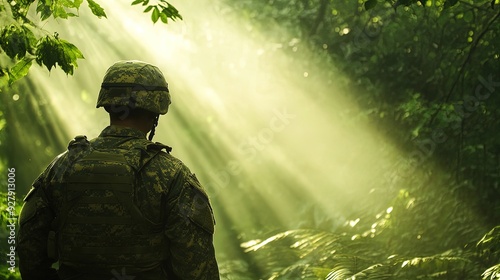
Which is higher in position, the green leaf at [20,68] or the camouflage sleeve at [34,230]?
the green leaf at [20,68]

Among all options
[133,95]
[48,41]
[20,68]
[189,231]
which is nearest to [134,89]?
[133,95]

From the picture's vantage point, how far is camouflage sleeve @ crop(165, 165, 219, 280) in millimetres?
2795

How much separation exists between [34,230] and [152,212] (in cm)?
53

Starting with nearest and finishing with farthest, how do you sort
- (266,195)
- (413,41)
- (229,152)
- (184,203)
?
1. (184,203)
2. (413,41)
3. (266,195)
4. (229,152)

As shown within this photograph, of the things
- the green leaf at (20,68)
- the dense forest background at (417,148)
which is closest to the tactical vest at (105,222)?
the green leaf at (20,68)

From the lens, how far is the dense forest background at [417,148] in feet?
19.4

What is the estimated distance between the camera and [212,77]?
572 inches

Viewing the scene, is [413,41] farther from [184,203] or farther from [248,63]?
[184,203]

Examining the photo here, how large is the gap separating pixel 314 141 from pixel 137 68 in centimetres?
1002

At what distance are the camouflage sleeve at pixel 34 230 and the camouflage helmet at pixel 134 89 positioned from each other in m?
0.48

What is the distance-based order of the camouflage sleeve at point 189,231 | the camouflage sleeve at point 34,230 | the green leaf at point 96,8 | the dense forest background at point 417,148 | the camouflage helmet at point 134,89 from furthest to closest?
the dense forest background at point 417,148 < the green leaf at point 96,8 < the camouflage helmet at point 134,89 < the camouflage sleeve at point 34,230 < the camouflage sleeve at point 189,231

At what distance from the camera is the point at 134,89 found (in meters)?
3.04

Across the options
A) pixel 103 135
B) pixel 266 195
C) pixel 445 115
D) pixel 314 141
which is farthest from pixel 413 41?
pixel 103 135

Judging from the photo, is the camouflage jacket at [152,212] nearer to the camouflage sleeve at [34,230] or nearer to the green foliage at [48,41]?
the camouflage sleeve at [34,230]
